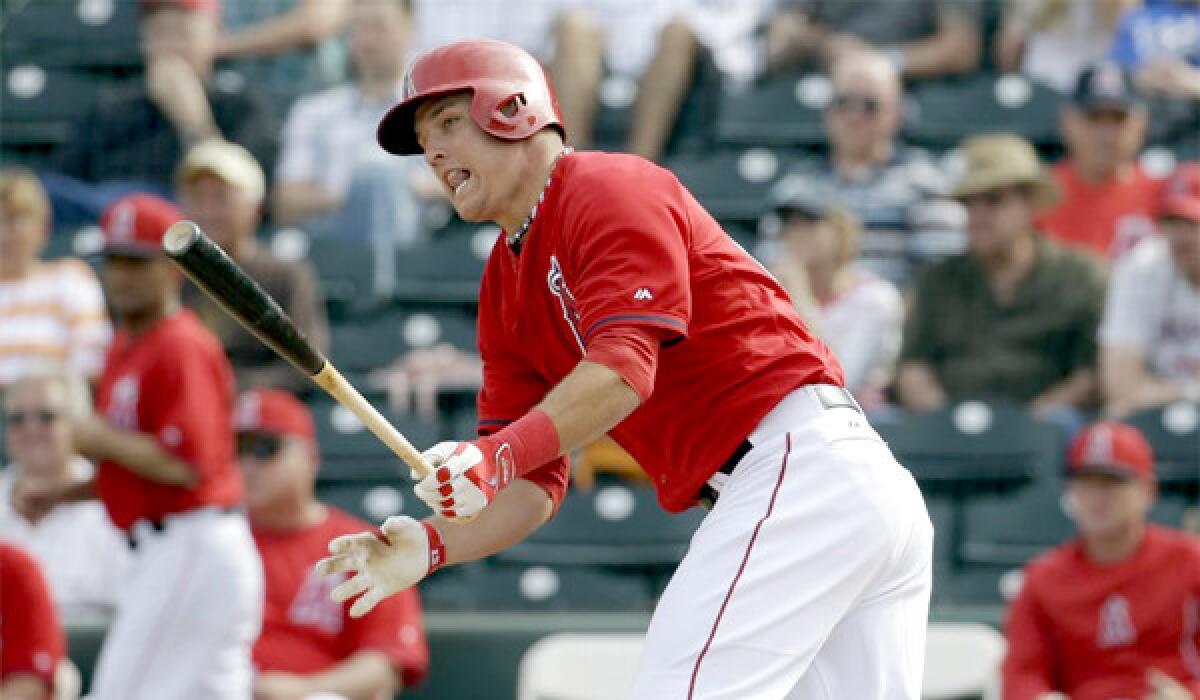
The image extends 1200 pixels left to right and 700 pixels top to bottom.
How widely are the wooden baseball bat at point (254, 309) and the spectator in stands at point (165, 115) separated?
4.82 m

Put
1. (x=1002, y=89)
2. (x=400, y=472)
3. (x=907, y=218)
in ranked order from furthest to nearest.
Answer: (x=1002, y=89)
(x=907, y=218)
(x=400, y=472)

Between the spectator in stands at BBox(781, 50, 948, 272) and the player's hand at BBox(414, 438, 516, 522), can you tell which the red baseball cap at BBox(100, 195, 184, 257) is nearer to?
the spectator in stands at BBox(781, 50, 948, 272)

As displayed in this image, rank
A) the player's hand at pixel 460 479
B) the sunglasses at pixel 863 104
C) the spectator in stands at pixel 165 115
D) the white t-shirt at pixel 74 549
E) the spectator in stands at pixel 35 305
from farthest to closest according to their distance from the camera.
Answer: the spectator in stands at pixel 165 115 < the sunglasses at pixel 863 104 < the spectator in stands at pixel 35 305 < the white t-shirt at pixel 74 549 < the player's hand at pixel 460 479

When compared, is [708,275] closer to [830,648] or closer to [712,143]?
[830,648]

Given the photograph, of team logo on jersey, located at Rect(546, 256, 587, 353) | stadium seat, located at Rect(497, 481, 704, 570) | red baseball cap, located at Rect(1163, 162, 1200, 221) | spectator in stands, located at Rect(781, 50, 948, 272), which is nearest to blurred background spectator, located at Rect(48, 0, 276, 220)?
spectator in stands, located at Rect(781, 50, 948, 272)

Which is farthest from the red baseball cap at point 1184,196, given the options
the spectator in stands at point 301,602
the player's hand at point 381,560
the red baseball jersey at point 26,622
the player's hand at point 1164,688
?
the player's hand at point 381,560

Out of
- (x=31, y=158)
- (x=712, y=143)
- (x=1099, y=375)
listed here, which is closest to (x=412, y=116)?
(x=1099, y=375)

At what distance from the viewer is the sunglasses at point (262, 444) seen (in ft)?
19.4

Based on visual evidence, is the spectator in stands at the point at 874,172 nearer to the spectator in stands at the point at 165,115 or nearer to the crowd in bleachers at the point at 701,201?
the crowd in bleachers at the point at 701,201

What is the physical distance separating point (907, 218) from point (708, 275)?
4229mm

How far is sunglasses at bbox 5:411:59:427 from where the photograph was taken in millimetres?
6070

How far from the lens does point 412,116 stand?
3.34 meters

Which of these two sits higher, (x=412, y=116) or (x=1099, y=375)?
(x=412, y=116)

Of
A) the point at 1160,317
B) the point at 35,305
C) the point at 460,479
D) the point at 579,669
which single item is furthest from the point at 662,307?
the point at 35,305
